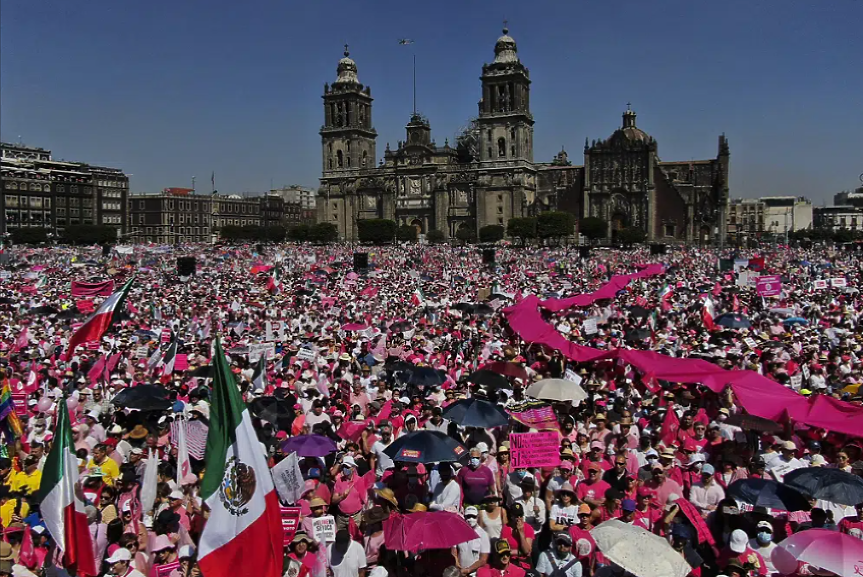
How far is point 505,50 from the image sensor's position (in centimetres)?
10206

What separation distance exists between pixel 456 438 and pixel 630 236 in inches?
2990

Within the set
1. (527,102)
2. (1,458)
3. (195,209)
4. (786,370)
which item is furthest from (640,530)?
(195,209)

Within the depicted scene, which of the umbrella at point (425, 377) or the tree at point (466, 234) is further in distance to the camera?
the tree at point (466, 234)

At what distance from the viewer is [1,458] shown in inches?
371

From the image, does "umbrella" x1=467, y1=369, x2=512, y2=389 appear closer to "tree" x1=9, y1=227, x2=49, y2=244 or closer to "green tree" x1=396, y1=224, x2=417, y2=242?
"green tree" x1=396, y1=224, x2=417, y2=242

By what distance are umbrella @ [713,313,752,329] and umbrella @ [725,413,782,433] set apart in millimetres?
9470

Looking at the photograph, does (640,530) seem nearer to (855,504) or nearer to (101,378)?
(855,504)

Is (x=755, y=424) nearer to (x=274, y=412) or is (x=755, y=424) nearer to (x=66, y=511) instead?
(x=274, y=412)

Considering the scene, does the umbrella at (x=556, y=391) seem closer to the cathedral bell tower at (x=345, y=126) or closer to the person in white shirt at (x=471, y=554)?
the person in white shirt at (x=471, y=554)

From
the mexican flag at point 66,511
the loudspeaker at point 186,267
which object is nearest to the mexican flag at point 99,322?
the mexican flag at point 66,511

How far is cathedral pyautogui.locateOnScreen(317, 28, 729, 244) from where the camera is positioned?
9450cm

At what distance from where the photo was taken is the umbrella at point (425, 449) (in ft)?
27.0

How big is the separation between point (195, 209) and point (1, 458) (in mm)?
131525

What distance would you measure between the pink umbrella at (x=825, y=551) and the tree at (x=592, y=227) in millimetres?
84880
